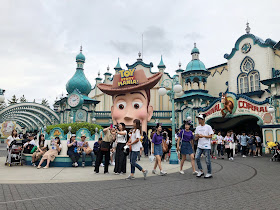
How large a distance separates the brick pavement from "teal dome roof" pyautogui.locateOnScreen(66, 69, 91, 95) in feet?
65.7

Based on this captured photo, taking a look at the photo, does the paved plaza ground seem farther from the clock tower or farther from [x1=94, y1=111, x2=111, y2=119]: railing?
[x1=94, y1=111, x2=111, y2=119]: railing

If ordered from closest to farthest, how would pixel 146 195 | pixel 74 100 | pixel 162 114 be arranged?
1. pixel 146 195
2. pixel 74 100
3. pixel 162 114

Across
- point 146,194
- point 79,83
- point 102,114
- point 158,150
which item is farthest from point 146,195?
point 102,114

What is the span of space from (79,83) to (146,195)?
21725 mm

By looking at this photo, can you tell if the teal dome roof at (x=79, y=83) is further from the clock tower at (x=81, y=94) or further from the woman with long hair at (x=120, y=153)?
the woman with long hair at (x=120, y=153)

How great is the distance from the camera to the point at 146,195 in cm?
483

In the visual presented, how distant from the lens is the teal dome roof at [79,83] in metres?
25.0

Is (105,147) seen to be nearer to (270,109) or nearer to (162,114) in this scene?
(270,109)

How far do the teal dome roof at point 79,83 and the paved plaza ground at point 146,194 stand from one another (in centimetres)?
1919

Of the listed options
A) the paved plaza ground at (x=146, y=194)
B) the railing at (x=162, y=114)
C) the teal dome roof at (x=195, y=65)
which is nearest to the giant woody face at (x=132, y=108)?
the railing at (x=162, y=114)

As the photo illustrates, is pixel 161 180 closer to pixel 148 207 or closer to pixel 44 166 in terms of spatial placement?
pixel 148 207

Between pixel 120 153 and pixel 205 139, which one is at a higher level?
pixel 205 139

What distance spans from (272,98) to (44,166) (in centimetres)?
1510

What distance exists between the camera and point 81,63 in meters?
26.6
